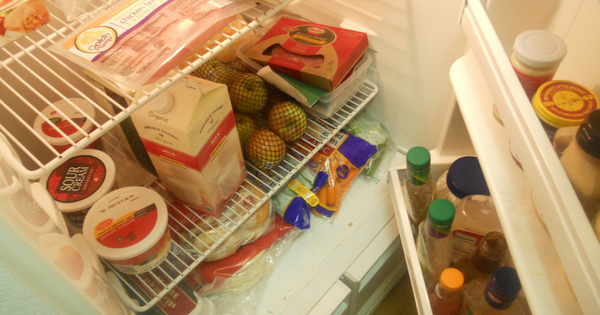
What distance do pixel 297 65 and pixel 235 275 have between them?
0.57 meters

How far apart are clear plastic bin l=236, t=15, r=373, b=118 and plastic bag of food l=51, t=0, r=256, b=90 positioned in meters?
0.40

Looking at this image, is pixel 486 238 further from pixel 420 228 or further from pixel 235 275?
pixel 235 275

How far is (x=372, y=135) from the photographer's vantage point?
1245 millimetres

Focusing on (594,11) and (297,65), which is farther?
(297,65)

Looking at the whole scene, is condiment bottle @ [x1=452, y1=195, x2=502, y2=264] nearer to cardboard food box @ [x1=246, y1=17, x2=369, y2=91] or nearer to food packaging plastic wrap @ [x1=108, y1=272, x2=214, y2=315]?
cardboard food box @ [x1=246, y1=17, x2=369, y2=91]

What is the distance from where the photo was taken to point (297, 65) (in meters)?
1.05

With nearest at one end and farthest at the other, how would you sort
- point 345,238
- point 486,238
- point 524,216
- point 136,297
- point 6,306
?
point 6,306 → point 524,216 → point 486,238 → point 136,297 → point 345,238

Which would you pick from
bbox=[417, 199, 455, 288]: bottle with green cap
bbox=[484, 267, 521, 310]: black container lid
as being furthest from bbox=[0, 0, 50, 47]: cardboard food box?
bbox=[484, 267, 521, 310]: black container lid

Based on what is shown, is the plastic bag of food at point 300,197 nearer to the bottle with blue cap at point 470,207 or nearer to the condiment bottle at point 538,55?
the bottle with blue cap at point 470,207

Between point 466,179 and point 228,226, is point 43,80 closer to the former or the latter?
point 228,226

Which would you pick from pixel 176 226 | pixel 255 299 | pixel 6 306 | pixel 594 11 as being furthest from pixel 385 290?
pixel 6 306

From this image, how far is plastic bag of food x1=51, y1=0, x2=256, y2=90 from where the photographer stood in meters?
0.63

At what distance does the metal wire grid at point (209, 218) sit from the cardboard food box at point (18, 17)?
0.45m

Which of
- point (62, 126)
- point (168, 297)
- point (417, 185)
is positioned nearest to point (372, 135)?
point (417, 185)
